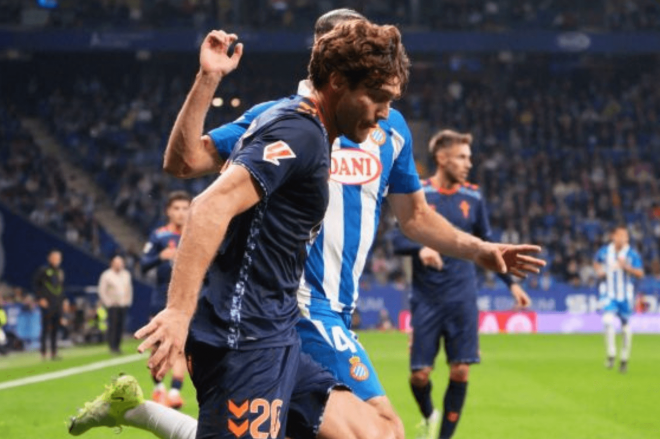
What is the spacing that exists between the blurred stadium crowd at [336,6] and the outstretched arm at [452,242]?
3576 centimetres

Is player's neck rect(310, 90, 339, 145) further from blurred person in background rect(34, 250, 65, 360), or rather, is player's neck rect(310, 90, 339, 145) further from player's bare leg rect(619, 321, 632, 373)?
blurred person in background rect(34, 250, 65, 360)

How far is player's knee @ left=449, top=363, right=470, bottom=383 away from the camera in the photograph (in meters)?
9.41

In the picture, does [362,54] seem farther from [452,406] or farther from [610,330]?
[610,330]

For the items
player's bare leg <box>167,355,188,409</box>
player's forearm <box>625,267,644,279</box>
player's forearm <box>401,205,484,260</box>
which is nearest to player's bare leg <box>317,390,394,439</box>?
player's forearm <box>401,205,484,260</box>

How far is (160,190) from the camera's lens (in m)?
37.1

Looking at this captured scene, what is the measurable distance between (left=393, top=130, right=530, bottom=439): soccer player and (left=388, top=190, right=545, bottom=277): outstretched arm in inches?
138

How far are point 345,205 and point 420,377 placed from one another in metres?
3.80

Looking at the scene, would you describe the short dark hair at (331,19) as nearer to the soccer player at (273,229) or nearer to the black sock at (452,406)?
the soccer player at (273,229)

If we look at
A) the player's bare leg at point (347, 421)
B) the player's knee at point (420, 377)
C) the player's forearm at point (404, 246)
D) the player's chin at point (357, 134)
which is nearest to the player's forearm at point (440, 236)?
the player's bare leg at point (347, 421)

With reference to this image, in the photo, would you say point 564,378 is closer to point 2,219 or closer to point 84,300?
point 84,300

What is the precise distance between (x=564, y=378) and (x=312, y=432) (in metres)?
13.1

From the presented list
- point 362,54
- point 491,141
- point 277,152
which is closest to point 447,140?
point 362,54

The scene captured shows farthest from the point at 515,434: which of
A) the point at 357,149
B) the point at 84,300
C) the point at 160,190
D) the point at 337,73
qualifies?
the point at 160,190

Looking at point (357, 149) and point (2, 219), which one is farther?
point (2, 219)
